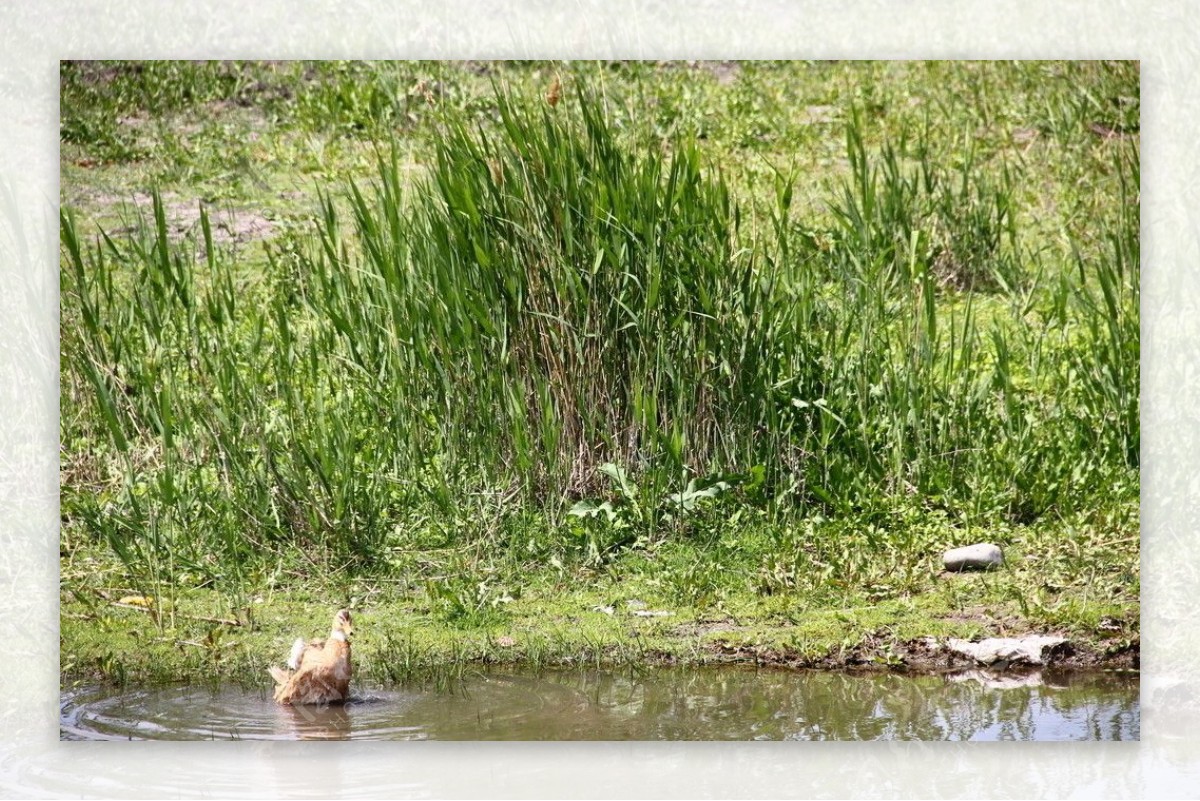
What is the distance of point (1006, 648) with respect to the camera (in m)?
4.30

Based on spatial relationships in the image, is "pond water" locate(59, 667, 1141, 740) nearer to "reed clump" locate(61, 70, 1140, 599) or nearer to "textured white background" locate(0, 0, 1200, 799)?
"textured white background" locate(0, 0, 1200, 799)

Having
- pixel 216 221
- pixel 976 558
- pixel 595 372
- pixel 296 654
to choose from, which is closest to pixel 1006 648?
pixel 976 558

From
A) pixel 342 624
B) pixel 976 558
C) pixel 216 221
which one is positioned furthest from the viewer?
pixel 216 221

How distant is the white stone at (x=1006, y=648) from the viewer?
430cm

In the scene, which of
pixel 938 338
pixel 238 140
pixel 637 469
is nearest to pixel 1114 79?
pixel 938 338

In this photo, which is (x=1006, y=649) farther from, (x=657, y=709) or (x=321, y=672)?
(x=321, y=672)

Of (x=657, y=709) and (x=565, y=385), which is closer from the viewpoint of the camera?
(x=657, y=709)

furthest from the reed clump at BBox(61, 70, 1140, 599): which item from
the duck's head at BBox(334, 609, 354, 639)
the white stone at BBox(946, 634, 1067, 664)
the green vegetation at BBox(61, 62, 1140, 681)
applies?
the white stone at BBox(946, 634, 1067, 664)

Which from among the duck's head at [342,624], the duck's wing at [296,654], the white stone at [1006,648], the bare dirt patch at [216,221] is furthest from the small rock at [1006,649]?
the bare dirt patch at [216,221]

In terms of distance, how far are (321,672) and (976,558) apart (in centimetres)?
165

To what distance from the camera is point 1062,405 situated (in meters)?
4.50

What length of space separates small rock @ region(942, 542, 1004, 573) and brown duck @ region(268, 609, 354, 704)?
4.98 ft

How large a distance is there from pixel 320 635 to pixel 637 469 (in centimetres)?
90

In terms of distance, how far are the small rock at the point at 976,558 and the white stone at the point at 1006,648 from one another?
0.19m
